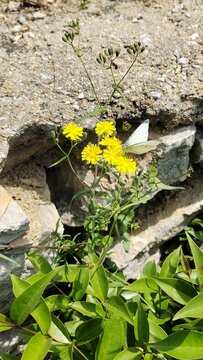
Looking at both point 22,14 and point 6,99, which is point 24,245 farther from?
point 22,14

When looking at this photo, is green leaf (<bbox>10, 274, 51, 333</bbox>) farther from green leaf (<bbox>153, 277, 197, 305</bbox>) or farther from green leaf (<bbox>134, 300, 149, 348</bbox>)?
green leaf (<bbox>153, 277, 197, 305</bbox>)

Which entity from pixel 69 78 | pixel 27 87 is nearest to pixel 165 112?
pixel 69 78

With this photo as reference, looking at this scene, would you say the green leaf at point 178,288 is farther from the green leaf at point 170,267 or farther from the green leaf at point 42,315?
the green leaf at point 42,315

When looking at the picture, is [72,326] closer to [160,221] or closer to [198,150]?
[160,221]

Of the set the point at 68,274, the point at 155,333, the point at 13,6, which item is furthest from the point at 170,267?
the point at 13,6

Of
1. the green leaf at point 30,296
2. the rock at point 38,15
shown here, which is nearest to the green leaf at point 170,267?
the green leaf at point 30,296

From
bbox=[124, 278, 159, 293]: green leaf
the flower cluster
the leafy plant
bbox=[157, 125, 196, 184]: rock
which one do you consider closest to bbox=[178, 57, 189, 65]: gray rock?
bbox=[157, 125, 196, 184]: rock

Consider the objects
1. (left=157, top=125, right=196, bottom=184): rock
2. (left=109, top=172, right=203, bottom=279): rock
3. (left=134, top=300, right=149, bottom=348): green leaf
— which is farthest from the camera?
(left=109, top=172, right=203, bottom=279): rock
